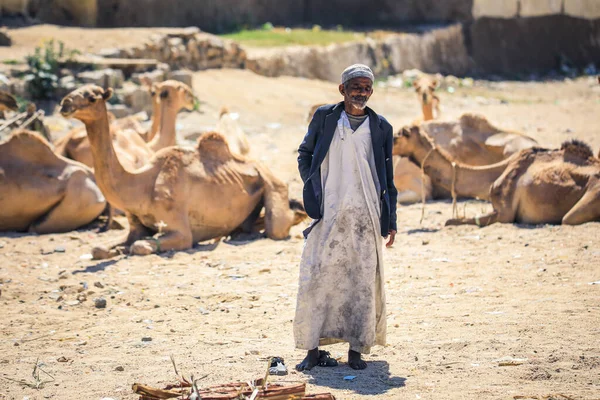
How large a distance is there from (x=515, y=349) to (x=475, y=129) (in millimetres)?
6494

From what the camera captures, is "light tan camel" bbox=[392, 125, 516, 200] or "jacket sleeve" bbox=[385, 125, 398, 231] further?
"light tan camel" bbox=[392, 125, 516, 200]

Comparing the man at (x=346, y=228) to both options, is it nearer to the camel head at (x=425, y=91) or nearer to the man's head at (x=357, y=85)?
the man's head at (x=357, y=85)

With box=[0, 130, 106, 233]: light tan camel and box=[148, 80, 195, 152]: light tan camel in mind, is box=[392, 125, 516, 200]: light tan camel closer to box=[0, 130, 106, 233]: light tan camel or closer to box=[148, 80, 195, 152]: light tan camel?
box=[148, 80, 195, 152]: light tan camel

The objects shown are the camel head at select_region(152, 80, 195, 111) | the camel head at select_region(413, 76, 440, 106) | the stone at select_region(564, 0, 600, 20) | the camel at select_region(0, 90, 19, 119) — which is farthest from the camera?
the stone at select_region(564, 0, 600, 20)

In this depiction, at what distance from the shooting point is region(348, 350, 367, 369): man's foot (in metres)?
5.39

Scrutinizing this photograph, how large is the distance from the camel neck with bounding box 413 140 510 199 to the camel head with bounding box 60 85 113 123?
3749 millimetres

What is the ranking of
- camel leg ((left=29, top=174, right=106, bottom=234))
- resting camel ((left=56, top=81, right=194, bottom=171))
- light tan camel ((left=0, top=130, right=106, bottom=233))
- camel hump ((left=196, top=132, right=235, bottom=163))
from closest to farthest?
camel hump ((left=196, top=132, right=235, bottom=163)) → light tan camel ((left=0, top=130, right=106, bottom=233)) → camel leg ((left=29, top=174, right=106, bottom=234)) → resting camel ((left=56, top=81, right=194, bottom=171))

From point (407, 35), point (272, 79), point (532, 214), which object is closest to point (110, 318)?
point (532, 214)

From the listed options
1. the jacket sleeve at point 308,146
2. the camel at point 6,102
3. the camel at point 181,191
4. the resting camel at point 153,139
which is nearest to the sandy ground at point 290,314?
the camel at point 181,191

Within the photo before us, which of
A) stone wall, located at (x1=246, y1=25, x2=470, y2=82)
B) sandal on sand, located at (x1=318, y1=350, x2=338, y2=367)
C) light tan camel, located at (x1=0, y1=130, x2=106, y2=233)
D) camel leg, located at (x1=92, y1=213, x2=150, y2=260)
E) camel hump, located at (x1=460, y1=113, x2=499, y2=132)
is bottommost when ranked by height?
sandal on sand, located at (x1=318, y1=350, x2=338, y2=367)

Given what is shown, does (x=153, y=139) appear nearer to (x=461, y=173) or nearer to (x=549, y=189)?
(x=461, y=173)

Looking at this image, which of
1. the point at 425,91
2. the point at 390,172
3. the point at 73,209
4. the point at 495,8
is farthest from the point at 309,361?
the point at 495,8

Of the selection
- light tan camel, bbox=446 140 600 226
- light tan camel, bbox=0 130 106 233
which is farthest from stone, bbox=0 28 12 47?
light tan camel, bbox=446 140 600 226

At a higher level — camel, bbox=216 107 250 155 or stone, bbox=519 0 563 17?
stone, bbox=519 0 563 17
